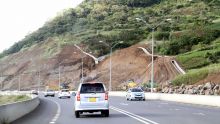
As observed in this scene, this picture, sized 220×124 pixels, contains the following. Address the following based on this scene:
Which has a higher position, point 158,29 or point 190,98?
point 158,29

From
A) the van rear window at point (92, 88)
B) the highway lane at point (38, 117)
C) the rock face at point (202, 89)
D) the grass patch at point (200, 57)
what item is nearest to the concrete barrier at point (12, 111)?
the highway lane at point (38, 117)

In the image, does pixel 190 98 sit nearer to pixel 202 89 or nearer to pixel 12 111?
pixel 202 89

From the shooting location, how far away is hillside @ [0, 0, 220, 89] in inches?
4966

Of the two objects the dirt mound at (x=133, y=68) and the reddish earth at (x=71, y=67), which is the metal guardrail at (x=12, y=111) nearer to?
the reddish earth at (x=71, y=67)

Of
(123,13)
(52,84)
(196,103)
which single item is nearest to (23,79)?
(52,84)

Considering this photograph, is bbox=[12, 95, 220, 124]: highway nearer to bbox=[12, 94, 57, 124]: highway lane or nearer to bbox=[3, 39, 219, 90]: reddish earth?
bbox=[12, 94, 57, 124]: highway lane

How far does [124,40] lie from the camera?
500 ft

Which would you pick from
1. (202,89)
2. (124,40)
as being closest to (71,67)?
(124,40)

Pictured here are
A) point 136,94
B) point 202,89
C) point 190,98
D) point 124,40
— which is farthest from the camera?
point 124,40

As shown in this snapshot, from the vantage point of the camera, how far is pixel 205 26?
140 m

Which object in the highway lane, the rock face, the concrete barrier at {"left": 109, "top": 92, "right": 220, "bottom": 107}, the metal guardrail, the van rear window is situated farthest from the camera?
the rock face

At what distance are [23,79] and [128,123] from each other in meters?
139

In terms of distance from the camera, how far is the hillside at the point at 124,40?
4966 inches

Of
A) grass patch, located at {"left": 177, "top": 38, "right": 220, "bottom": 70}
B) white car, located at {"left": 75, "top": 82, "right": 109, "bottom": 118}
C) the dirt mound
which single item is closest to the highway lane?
white car, located at {"left": 75, "top": 82, "right": 109, "bottom": 118}
